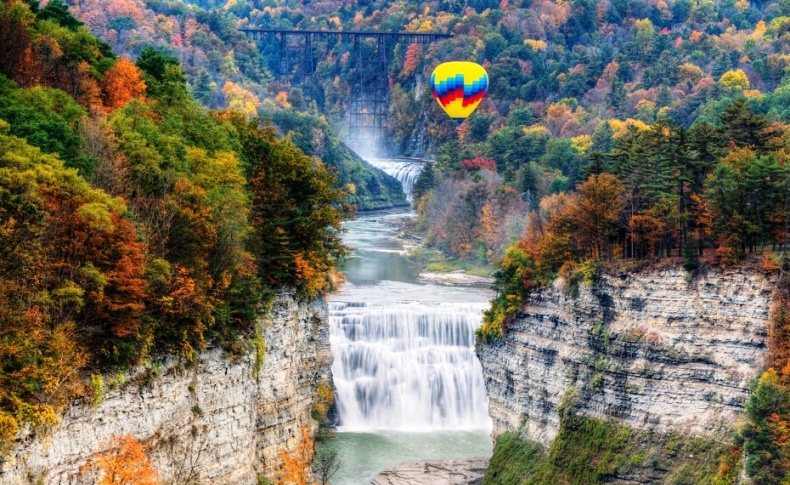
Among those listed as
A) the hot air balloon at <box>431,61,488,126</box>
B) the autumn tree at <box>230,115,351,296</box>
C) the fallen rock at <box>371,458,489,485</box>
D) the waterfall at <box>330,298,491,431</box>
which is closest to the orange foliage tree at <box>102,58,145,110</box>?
the autumn tree at <box>230,115,351,296</box>

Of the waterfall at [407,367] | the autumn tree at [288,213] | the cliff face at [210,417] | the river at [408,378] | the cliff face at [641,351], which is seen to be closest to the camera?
the cliff face at [210,417]

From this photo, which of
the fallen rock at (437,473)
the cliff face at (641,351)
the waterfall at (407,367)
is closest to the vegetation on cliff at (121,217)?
the fallen rock at (437,473)

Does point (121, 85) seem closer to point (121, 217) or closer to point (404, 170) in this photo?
point (121, 217)

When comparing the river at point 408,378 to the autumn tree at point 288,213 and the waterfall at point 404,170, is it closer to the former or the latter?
the autumn tree at point 288,213

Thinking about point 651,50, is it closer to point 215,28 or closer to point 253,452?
point 215,28

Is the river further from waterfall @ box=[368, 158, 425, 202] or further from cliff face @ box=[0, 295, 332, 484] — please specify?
waterfall @ box=[368, 158, 425, 202]

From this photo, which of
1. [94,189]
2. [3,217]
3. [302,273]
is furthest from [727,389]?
[3,217]

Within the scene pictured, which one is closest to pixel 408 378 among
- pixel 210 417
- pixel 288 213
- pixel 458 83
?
pixel 288 213
